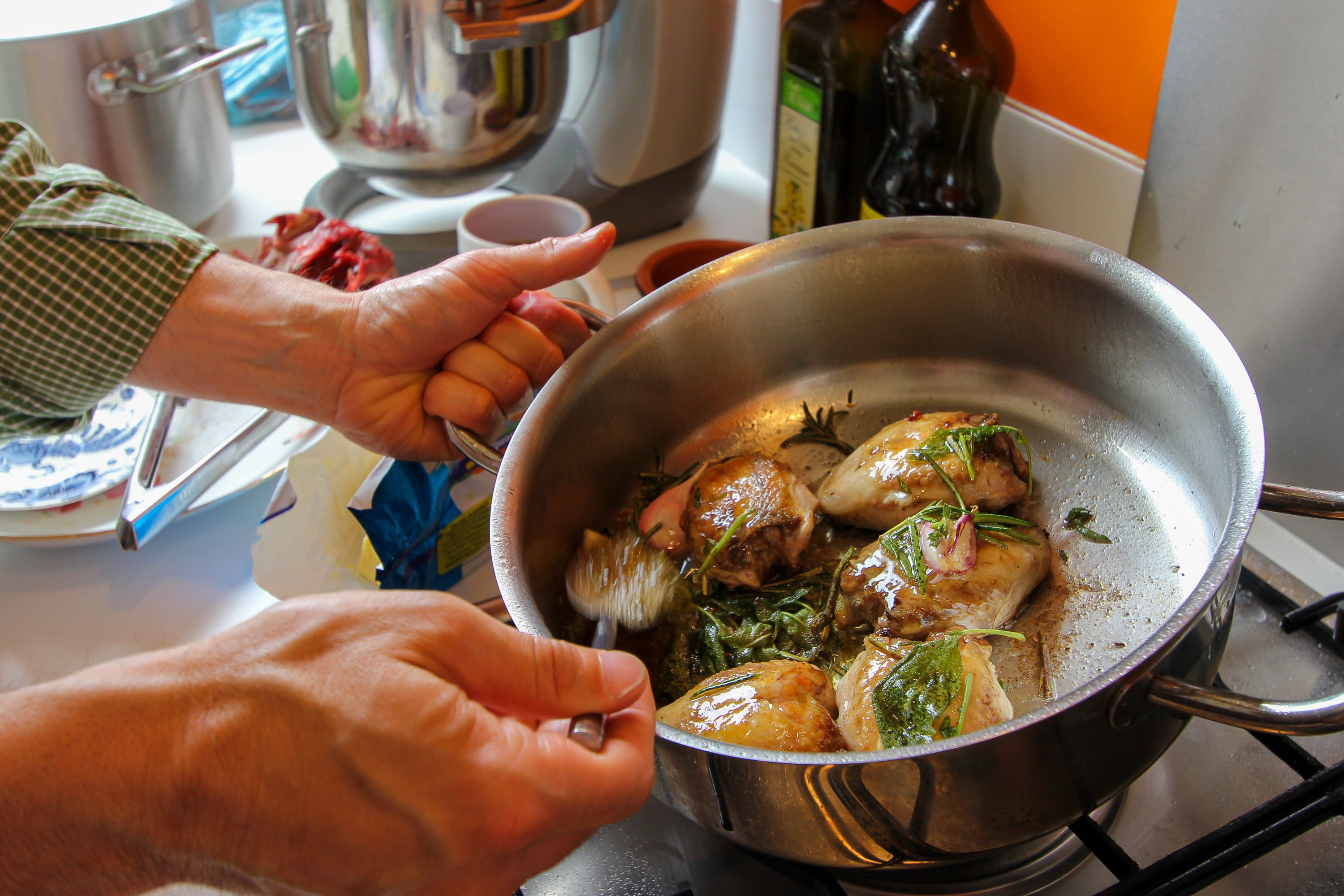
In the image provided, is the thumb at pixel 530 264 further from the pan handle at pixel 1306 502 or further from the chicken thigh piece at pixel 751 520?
the pan handle at pixel 1306 502

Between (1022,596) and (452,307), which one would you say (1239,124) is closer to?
(1022,596)

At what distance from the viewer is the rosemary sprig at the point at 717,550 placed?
2.59ft

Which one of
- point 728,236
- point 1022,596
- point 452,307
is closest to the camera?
point 1022,596

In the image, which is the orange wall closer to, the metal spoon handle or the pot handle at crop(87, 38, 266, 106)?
the metal spoon handle

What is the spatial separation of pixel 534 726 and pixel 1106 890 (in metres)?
0.37

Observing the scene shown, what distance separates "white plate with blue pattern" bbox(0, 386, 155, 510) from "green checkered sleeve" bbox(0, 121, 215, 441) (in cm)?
10

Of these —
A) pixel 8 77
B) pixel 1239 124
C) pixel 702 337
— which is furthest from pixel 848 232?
pixel 8 77

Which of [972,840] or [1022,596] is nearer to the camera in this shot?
[972,840]

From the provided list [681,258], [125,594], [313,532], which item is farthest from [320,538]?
[681,258]

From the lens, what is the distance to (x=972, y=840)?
56cm

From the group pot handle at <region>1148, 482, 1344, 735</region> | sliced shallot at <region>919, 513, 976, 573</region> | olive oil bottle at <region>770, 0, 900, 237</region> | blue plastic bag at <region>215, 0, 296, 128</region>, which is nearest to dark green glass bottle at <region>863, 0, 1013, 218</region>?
olive oil bottle at <region>770, 0, 900, 237</region>

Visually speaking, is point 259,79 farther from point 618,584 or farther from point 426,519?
point 618,584

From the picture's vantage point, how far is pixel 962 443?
0.80m

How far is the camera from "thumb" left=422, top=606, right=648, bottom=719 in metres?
0.50
